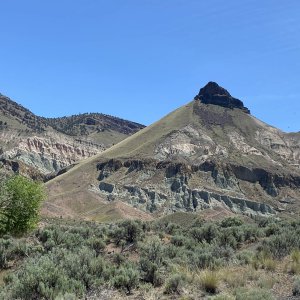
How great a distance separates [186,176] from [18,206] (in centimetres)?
10501

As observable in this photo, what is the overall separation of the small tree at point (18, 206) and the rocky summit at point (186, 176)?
7861cm

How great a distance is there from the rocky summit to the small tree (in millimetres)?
78608

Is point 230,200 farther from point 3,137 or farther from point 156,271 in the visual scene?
point 156,271

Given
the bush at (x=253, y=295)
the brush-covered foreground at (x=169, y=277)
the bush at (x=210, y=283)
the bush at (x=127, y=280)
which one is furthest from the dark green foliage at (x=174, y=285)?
the bush at (x=253, y=295)

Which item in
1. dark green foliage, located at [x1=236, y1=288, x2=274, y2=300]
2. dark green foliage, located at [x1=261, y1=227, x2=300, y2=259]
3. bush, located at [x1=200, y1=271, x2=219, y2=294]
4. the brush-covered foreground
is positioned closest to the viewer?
dark green foliage, located at [x1=236, y1=288, x2=274, y2=300]

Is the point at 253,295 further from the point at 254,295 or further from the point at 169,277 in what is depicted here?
the point at 169,277

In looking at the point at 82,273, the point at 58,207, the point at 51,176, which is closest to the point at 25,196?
the point at 82,273

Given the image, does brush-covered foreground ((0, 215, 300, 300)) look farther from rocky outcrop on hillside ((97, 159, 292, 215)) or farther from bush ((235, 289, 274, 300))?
rocky outcrop on hillside ((97, 159, 292, 215))

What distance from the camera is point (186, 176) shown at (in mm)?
131500

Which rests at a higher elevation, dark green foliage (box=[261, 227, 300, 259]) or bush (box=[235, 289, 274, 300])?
dark green foliage (box=[261, 227, 300, 259])

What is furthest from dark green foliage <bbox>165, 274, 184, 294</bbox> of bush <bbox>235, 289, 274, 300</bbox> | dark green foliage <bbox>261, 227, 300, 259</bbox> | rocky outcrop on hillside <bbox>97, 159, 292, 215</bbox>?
rocky outcrop on hillside <bbox>97, 159, 292, 215</bbox>

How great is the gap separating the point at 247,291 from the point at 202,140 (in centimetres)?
14728

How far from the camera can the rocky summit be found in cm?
12275

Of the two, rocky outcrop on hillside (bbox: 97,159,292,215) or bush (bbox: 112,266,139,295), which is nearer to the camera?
bush (bbox: 112,266,139,295)
